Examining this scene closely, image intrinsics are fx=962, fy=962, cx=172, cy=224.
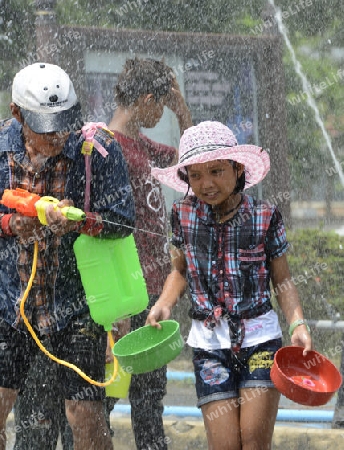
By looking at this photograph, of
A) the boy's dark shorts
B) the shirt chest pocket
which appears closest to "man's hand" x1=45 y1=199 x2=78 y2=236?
the boy's dark shorts

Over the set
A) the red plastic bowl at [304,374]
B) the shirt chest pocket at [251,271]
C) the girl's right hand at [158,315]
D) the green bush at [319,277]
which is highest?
the shirt chest pocket at [251,271]

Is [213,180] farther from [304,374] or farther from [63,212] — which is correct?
[304,374]

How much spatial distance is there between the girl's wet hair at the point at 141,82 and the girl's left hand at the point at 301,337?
5.31 ft

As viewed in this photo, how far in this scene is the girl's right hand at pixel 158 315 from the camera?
11.6ft

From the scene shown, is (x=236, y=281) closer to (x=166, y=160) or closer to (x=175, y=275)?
(x=175, y=275)

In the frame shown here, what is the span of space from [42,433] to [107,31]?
353 centimetres

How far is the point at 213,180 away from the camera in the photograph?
3549 mm

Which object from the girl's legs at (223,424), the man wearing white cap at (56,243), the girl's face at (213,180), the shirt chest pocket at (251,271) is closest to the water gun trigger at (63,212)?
the man wearing white cap at (56,243)

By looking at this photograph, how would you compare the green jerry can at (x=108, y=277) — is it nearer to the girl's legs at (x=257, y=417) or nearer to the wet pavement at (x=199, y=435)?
the girl's legs at (x=257, y=417)

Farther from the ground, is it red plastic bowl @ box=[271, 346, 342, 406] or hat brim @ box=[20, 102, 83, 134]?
hat brim @ box=[20, 102, 83, 134]

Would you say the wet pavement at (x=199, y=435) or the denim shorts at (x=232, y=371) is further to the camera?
the wet pavement at (x=199, y=435)

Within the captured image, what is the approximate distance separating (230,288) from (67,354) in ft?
2.22

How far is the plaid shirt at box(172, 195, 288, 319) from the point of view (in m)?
3.56

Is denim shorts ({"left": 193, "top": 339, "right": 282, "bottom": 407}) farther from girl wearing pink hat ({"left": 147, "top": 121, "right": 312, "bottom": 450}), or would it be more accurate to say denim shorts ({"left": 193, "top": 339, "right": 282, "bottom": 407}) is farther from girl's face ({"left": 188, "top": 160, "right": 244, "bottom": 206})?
girl's face ({"left": 188, "top": 160, "right": 244, "bottom": 206})
